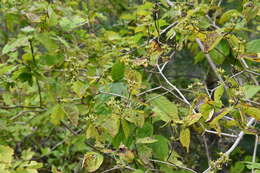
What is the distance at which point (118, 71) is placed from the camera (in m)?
1.40

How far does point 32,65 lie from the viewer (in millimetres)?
1646

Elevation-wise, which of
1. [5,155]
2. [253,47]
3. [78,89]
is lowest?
[5,155]

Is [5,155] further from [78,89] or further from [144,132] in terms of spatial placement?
[144,132]

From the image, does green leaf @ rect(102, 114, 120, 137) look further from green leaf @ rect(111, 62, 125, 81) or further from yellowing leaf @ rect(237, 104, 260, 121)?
yellowing leaf @ rect(237, 104, 260, 121)

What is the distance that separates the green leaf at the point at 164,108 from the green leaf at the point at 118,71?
166 mm

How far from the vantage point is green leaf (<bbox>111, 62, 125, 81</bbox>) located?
139 cm

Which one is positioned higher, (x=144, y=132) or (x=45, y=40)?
(x=45, y=40)

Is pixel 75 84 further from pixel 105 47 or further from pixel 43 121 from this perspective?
pixel 43 121

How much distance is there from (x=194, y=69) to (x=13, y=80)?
233 cm

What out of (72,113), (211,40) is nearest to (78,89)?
(72,113)

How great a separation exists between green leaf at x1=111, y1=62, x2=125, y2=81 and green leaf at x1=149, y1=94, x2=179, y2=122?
17cm

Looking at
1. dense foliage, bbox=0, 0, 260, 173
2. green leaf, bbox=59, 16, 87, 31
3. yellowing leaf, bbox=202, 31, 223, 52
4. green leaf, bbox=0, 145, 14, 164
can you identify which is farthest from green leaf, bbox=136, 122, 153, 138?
green leaf, bbox=59, 16, 87, 31

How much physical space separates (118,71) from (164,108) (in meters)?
0.27

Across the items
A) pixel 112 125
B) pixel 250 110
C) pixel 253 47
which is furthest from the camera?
pixel 253 47
